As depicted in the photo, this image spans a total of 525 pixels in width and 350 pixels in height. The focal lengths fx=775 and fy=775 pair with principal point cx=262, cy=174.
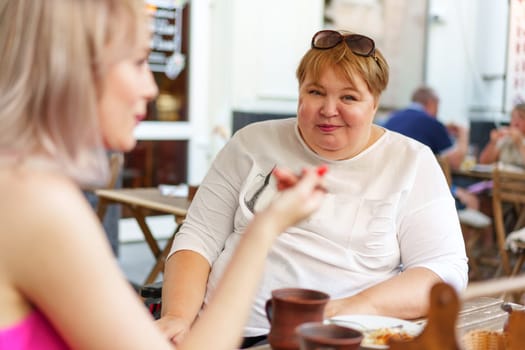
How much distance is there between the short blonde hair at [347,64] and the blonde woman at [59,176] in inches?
40.0

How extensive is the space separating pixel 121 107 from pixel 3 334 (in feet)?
1.16

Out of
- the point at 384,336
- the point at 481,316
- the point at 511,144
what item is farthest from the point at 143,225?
the point at 511,144

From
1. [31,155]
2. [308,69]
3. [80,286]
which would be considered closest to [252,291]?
[80,286]

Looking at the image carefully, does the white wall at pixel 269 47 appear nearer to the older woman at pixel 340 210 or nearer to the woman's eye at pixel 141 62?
the older woman at pixel 340 210

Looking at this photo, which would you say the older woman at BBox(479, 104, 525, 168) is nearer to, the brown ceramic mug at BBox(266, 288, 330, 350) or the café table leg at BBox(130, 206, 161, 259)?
the café table leg at BBox(130, 206, 161, 259)

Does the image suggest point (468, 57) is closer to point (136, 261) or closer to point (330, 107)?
point (136, 261)

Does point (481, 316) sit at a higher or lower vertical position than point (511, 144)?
higher

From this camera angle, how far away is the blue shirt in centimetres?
575

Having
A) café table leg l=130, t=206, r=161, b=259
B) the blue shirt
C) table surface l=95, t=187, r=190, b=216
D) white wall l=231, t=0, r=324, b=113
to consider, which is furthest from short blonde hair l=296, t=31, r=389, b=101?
white wall l=231, t=0, r=324, b=113

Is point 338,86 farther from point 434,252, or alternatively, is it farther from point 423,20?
point 423,20

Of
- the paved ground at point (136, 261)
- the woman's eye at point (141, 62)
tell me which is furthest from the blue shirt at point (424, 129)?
the woman's eye at point (141, 62)

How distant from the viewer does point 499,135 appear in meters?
6.65

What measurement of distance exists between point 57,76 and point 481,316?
113 cm

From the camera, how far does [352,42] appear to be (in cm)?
204
